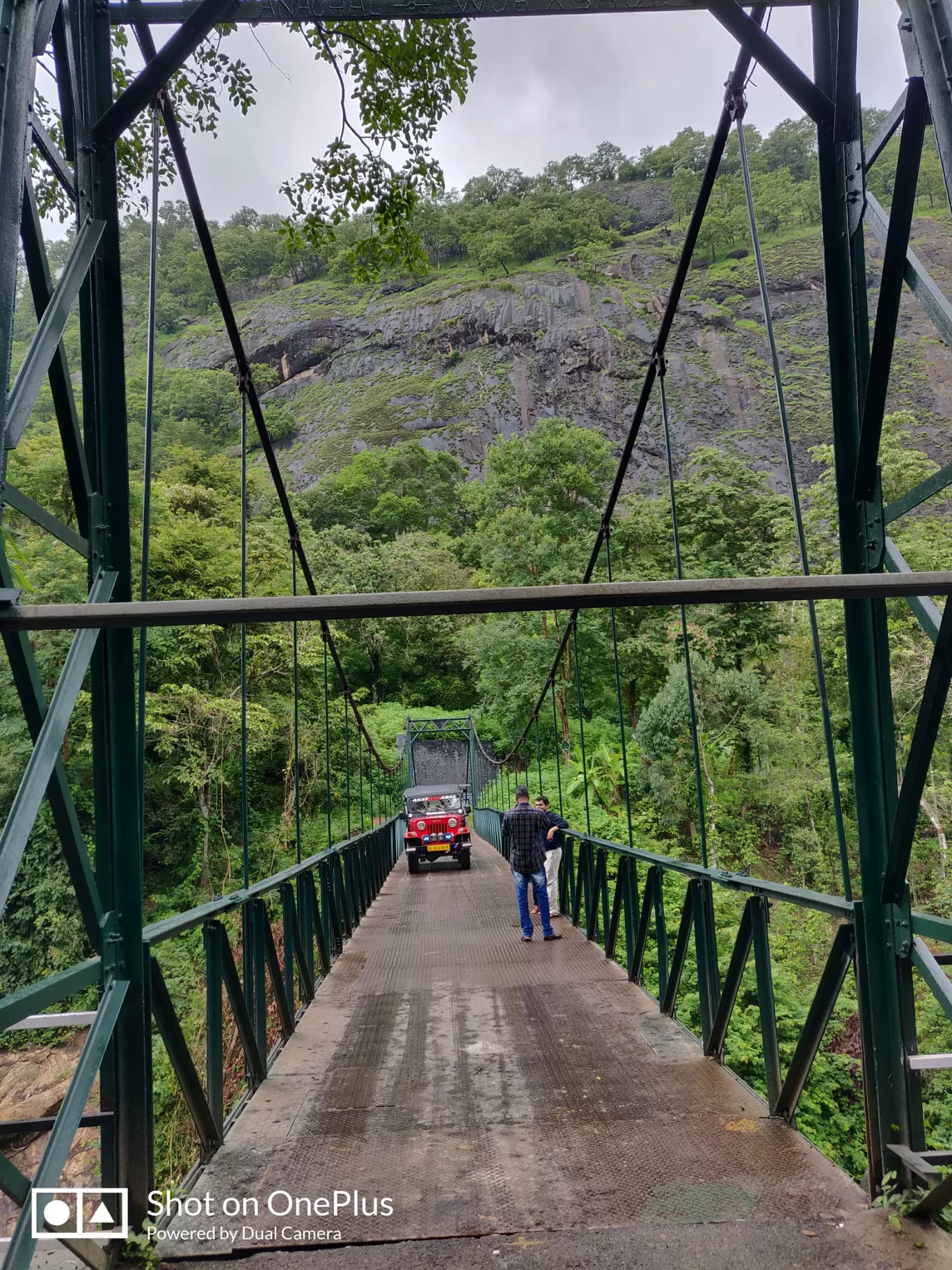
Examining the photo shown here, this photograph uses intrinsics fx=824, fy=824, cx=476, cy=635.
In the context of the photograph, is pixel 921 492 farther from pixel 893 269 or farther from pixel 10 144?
pixel 10 144

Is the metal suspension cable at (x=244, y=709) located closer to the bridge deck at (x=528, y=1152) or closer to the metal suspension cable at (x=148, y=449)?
the metal suspension cable at (x=148, y=449)

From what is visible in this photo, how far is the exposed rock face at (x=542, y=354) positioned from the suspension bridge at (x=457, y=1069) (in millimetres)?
36465

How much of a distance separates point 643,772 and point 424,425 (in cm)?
3908

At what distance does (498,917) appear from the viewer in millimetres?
7945

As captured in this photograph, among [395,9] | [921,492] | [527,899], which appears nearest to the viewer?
[921,492]

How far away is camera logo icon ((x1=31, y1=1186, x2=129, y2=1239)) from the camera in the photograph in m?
1.56

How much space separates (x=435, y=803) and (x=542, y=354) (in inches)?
1701

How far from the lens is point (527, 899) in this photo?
20.4 ft

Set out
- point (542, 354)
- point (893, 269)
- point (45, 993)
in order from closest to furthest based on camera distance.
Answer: point (45, 993), point (893, 269), point (542, 354)

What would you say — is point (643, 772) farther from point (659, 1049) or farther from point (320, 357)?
point (320, 357)

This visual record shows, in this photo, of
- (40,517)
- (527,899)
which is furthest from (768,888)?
(527,899)

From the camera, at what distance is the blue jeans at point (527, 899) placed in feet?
20.3

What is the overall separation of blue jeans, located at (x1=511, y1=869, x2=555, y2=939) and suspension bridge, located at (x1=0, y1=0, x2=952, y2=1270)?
2803mm

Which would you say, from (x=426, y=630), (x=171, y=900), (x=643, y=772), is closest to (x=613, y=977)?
(x=643, y=772)
